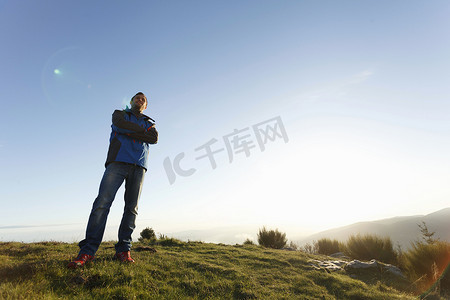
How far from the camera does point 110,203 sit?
13.1ft

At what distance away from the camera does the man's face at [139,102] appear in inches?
190

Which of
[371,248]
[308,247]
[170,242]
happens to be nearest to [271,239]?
[308,247]

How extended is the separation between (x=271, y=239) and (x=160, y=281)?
38.0 ft

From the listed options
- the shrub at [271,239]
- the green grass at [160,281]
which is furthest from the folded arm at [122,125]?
the shrub at [271,239]

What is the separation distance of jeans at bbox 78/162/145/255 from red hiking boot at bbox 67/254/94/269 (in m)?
0.06

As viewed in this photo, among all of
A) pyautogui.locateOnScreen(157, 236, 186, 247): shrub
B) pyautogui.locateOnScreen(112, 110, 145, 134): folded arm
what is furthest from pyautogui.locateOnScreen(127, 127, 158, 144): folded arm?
pyautogui.locateOnScreen(157, 236, 186, 247): shrub

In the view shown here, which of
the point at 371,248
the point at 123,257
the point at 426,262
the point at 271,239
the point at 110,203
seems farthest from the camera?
the point at 271,239

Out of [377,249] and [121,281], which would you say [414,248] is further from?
[121,281]

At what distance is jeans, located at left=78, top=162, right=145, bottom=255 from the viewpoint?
148 inches

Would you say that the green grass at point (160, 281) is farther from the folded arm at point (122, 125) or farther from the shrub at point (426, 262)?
the folded arm at point (122, 125)

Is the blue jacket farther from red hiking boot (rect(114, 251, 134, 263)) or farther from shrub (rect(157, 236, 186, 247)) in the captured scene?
shrub (rect(157, 236, 186, 247))

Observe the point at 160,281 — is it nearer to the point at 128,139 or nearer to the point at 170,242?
the point at 128,139

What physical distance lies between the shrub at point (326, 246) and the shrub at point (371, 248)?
1.92 m

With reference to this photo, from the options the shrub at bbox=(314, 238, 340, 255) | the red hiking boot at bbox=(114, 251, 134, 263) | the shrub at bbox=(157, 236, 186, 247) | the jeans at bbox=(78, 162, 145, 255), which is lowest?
the shrub at bbox=(314, 238, 340, 255)
